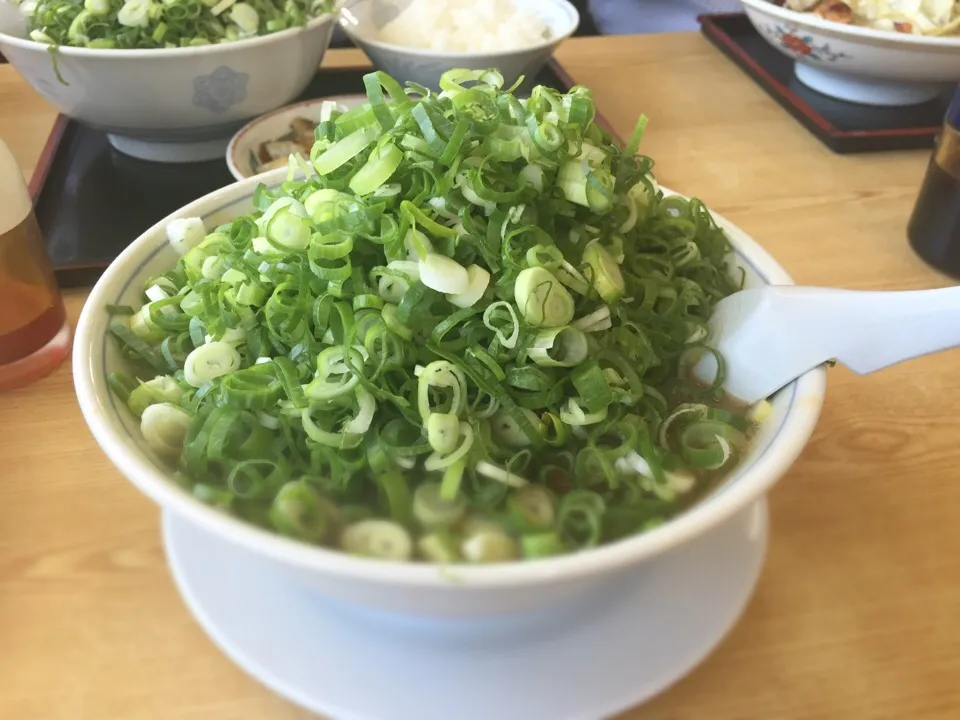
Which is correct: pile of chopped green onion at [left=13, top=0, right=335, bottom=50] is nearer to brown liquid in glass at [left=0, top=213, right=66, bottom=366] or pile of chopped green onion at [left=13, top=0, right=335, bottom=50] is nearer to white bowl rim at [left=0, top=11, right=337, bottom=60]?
white bowl rim at [left=0, top=11, right=337, bottom=60]

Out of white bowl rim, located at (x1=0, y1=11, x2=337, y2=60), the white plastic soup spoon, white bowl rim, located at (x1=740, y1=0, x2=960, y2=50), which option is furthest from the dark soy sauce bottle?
white bowl rim, located at (x1=0, y1=11, x2=337, y2=60)

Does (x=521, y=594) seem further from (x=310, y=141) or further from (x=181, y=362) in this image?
(x=310, y=141)

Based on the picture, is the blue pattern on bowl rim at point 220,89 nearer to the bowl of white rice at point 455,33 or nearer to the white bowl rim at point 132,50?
the white bowl rim at point 132,50

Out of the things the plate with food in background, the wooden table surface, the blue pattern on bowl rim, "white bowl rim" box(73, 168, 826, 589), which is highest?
"white bowl rim" box(73, 168, 826, 589)

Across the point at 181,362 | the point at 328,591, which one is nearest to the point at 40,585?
the point at 181,362

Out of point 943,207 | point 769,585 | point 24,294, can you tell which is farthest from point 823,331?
point 24,294

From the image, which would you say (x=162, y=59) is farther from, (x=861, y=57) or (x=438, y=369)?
(x=861, y=57)

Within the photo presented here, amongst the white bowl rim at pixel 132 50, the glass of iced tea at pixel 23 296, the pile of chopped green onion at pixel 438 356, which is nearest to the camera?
the pile of chopped green onion at pixel 438 356

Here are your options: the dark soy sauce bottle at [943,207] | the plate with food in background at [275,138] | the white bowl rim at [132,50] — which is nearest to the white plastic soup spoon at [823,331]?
the dark soy sauce bottle at [943,207]
